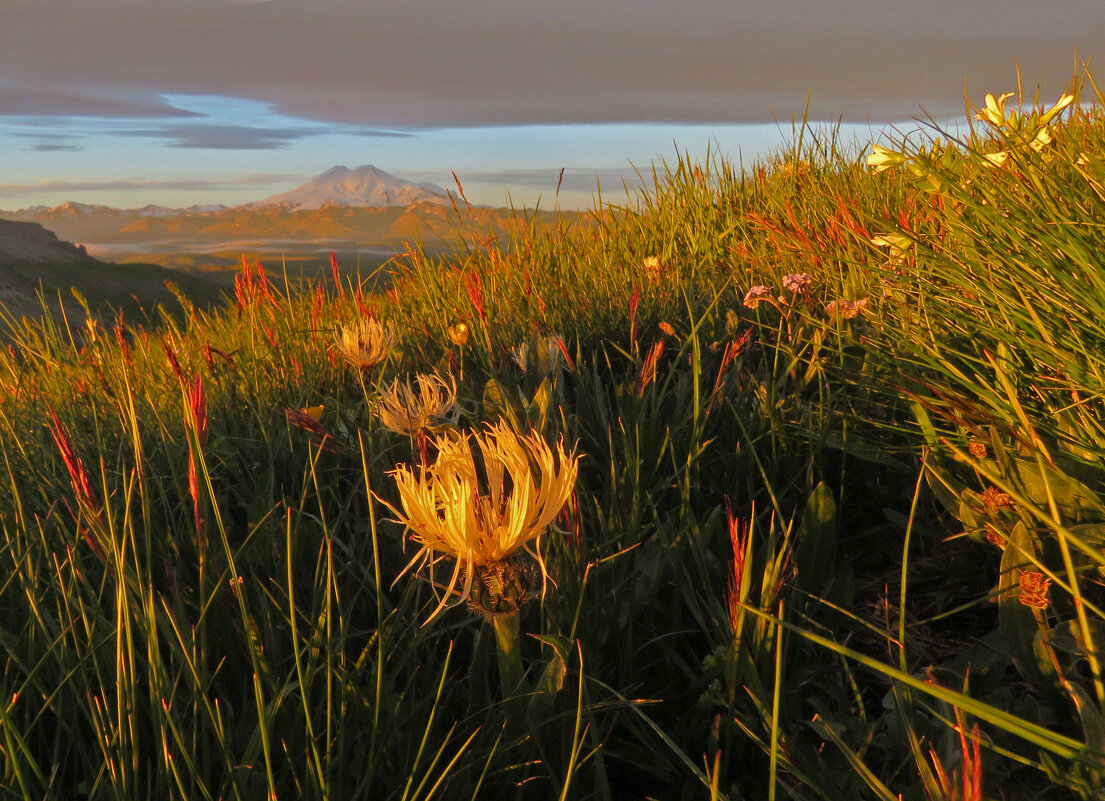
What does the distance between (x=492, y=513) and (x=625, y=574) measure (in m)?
0.49

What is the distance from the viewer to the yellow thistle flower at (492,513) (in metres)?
0.85

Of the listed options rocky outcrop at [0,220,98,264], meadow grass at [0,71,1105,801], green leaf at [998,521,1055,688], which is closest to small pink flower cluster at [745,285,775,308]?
meadow grass at [0,71,1105,801]

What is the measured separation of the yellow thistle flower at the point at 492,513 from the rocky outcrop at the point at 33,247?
1681 inches

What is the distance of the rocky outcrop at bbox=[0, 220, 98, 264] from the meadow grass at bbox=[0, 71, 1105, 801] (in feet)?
138

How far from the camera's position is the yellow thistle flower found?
2.79ft

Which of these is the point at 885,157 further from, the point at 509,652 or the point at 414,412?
the point at 509,652

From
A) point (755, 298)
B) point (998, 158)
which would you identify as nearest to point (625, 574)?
point (755, 298)

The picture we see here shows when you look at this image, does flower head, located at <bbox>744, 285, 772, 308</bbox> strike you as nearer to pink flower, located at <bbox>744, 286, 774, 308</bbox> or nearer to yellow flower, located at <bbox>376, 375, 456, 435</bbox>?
pink flower, located at <bbox>744, 286, 774, 308</bbox>

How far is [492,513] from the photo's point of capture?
858 millimetres

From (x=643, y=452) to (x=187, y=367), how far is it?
1711mm

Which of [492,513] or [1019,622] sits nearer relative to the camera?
[492,513]

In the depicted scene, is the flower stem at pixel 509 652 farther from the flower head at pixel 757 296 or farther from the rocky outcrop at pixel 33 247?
the rocky outcrop at pixel 33 247

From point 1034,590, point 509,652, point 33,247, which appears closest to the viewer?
point 509,652

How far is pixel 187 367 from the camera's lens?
262 cm
